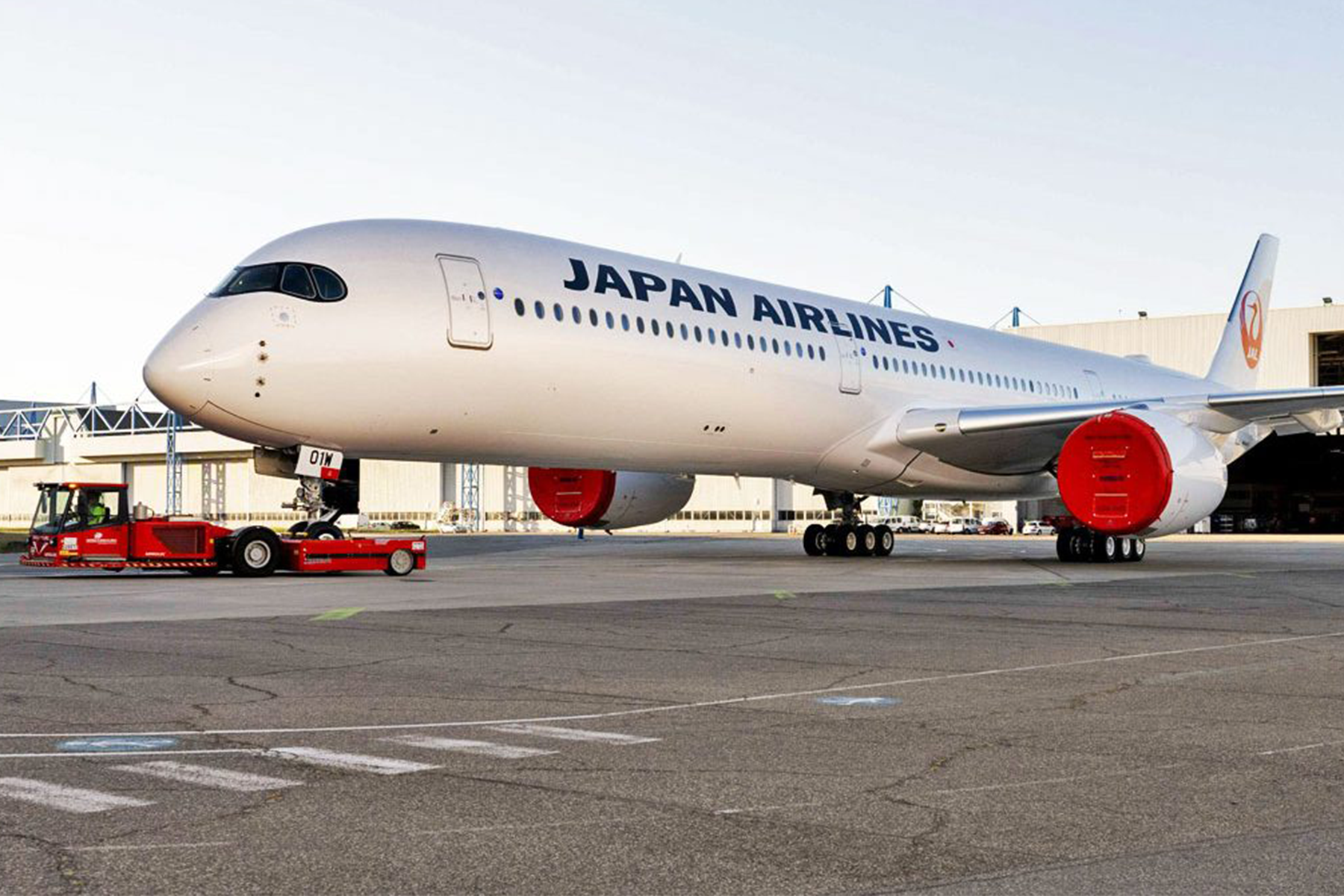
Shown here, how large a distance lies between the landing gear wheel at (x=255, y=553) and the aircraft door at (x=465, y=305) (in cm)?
377

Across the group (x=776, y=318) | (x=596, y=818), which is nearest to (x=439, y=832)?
(x=596, y=818)

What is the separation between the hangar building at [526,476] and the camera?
6750 cm

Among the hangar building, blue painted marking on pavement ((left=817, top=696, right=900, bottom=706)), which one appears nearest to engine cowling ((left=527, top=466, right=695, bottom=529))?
blue painted marking on pavement ((left=817, top=696, right=900, bottom=706))

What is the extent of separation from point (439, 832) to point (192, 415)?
519 inches

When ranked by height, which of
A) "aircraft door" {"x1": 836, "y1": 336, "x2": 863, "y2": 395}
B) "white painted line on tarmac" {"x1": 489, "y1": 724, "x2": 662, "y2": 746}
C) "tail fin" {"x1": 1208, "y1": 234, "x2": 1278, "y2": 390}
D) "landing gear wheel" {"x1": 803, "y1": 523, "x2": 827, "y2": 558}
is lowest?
"white painted line on tarmac" {"x1": 489, "y1": 724, "x2": 662, "y2": 746}

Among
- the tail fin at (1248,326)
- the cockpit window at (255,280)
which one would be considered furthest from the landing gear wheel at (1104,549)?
the cockpit window at (255,280)

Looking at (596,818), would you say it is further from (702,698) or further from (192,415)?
(192,415)

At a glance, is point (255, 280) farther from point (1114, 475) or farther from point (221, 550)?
point (1114, 475)

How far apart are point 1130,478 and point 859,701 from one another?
14.5m

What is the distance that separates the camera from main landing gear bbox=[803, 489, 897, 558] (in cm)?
2698

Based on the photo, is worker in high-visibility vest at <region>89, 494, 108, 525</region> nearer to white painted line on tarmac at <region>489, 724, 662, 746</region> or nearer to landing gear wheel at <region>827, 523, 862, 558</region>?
landing gear wheel at <region>827, 523, 862, 558</region>

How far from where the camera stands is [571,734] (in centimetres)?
629

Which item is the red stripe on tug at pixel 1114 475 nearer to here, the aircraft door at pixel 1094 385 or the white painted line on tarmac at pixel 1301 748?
the aircraft door at pixel 1094 385

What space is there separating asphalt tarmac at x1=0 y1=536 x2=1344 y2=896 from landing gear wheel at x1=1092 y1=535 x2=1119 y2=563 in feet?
38.2
